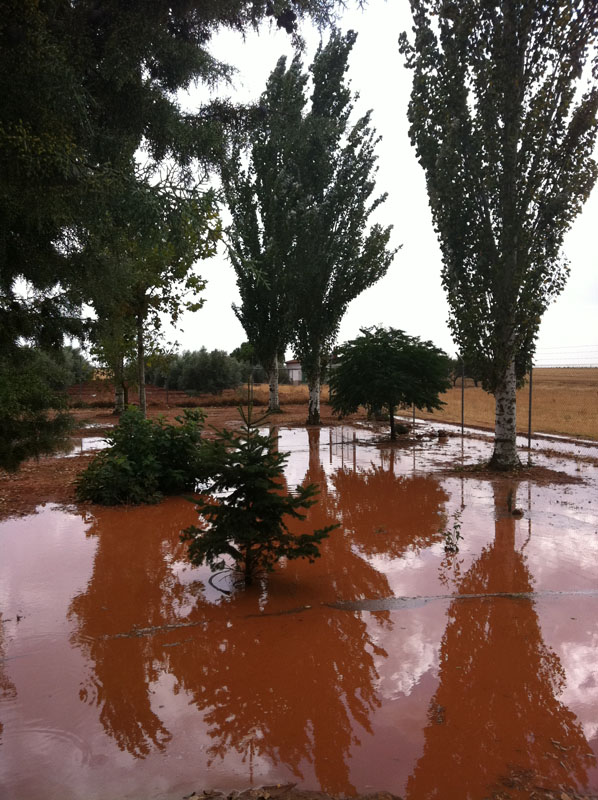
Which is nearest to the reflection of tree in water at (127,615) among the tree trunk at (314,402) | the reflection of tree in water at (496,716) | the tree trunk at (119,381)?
the reflection of tree in water at (496,716)

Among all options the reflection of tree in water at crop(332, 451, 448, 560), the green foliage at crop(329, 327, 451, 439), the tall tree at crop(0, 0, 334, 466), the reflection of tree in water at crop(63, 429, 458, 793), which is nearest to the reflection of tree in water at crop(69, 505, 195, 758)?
the reflection of tree in water at crop(63, 429, 458, 793)

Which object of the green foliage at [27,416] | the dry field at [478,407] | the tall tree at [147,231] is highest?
the tall tree at [147,231]

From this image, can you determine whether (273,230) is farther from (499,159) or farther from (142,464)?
(142,464)

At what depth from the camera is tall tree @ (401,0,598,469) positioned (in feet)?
34.8

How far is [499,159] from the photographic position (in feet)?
35.7

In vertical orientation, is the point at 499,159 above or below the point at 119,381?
above

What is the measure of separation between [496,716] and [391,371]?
504 inches

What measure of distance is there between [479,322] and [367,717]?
915cm

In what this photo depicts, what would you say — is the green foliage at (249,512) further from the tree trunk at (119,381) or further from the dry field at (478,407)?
the tree trunk at (119,381)

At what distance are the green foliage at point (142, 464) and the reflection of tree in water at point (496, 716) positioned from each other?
5.17m

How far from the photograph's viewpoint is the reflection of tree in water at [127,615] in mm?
3312

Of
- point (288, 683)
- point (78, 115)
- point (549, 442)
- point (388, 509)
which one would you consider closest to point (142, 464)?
point (388, 509)

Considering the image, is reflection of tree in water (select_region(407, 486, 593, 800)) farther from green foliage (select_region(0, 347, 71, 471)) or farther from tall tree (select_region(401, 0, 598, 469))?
tall tree (select_region(401, 0, 598, 469))

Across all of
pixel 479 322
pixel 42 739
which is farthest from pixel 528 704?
pixel 479 322
